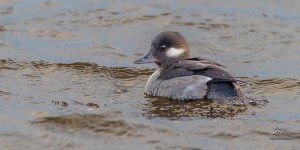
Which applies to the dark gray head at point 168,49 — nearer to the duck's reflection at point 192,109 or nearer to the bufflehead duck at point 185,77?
the bufflehead duck at point 185,77

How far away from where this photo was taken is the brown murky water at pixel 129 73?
941 cm

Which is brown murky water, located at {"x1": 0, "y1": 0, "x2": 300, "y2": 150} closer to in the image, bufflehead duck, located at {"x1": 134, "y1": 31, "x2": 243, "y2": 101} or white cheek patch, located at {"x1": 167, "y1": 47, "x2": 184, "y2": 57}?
bufflehead duck, located at {"x1": 134, "y1": 31, "x2": 243, "y2": 101}

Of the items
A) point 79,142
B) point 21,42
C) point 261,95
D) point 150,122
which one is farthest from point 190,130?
point 21,42

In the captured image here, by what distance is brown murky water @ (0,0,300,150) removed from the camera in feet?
30.9

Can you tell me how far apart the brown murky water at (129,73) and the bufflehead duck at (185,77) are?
0.17 m

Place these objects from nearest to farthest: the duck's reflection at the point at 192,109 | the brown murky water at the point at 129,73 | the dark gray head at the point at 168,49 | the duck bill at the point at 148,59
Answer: the brown murky water at the point at 129,73
the duck's reflection at the point at 192,109
the dark gray head at the point at 168,49
the duck bill at the point at 148,59

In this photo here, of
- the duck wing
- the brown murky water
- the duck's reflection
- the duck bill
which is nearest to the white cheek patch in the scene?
the duck bill

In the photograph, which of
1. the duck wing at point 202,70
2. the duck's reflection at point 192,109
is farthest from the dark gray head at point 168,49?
the duck's reflection at point 192,109

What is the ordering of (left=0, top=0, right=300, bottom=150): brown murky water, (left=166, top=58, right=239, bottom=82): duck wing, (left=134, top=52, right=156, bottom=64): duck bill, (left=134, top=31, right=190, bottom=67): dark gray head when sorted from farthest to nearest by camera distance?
(left=134, top=52, right=156, bottom=64): duck bill
(left=134, top=31, right=190, bottom=67): dark gray head
(left=166, top=58, right=239, bottom=82): duck wing
(left=0, top=0, right=300, bottom=150): brown murky water

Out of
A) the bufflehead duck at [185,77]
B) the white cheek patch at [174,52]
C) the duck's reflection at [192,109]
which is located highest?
the white cheek patch at [174,52]

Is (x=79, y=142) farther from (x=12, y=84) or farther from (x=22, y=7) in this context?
(x=22, y=7)

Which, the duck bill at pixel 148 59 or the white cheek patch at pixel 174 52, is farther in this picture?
the duck bill at pixel 148 59

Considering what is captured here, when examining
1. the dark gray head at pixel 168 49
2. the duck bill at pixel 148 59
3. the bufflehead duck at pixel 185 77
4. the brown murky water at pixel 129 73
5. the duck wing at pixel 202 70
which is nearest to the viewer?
the brown murky water at pixel 129 73

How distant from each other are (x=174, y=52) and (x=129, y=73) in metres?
1.15
